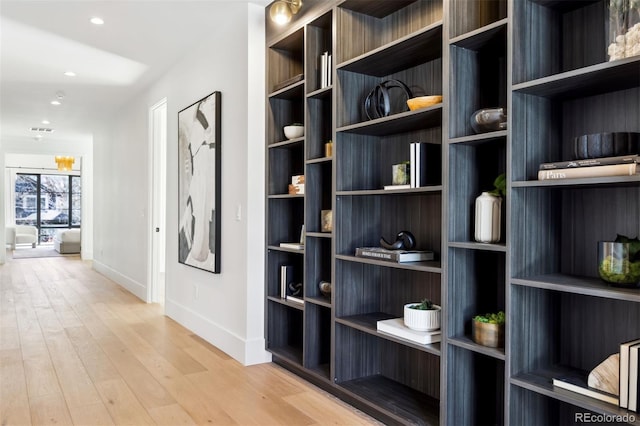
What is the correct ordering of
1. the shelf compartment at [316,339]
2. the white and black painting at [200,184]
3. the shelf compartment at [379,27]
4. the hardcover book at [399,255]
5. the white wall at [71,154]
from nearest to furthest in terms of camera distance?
the hardcover book at [399,255]
the shelf compartment at [379,27]
the shelf compartment at [316,339]
the white and black painting at [200,184]
the white wall at [71,154]

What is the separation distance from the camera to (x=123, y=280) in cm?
664

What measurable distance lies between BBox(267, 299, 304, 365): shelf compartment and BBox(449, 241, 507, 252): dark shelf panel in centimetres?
164

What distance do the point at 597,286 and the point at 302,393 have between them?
1761mm

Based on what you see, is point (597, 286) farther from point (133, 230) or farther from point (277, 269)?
point (133, 230)

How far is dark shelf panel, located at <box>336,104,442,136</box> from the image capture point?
2.20 metres

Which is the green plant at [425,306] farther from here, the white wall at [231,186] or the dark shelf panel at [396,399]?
the white wall at [231,186]

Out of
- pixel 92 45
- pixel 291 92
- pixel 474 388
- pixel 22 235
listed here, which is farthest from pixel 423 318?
pixel 22 235

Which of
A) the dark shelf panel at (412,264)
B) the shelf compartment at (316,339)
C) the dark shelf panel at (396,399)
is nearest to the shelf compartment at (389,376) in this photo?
the dark shelf panel at (396,399)

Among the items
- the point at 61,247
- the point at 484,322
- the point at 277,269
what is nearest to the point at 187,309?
the point at 277,269

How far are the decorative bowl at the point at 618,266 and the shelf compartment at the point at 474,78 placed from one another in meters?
0.73

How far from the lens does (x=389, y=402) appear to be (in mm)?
2430

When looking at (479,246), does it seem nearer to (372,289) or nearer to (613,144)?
(613,144)

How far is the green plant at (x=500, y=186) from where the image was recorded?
1.98m

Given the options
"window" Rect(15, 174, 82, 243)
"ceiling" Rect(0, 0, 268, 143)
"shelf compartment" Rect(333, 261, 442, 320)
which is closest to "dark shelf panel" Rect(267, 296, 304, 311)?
"shelf compartment" Rect(333, 261, 442, 320)
